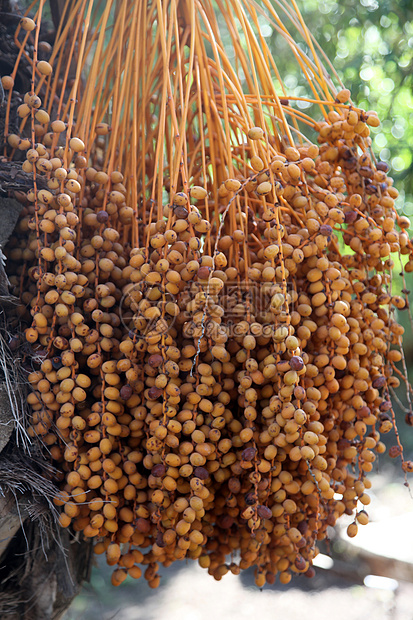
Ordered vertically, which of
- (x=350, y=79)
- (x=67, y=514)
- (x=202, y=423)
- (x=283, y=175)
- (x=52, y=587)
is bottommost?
(x=52, y=587)

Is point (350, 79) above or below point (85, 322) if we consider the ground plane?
above

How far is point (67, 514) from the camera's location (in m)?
0.76

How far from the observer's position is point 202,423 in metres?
0.75

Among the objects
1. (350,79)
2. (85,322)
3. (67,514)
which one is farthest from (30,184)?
(350,79)

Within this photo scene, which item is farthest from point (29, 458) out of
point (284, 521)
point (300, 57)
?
point (300, 57)

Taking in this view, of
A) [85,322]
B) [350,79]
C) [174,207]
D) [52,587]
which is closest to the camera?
[174,207]

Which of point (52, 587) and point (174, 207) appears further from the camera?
point (52, 587)

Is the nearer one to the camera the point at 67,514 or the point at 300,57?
the point at 67,514

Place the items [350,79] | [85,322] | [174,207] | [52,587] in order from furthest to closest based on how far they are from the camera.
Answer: [350,79] → [52,587] → [85,322] → [174,207]

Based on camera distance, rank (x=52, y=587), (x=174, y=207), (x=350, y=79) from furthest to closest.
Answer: (x=350, y=79) < (x=52, y=587) < (x=174, y=207)

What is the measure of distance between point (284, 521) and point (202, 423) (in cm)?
19

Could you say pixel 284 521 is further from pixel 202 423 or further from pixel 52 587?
pixel 52 587

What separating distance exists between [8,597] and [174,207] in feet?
2.34

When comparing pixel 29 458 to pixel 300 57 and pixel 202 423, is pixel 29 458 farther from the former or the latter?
pixel 300 57
